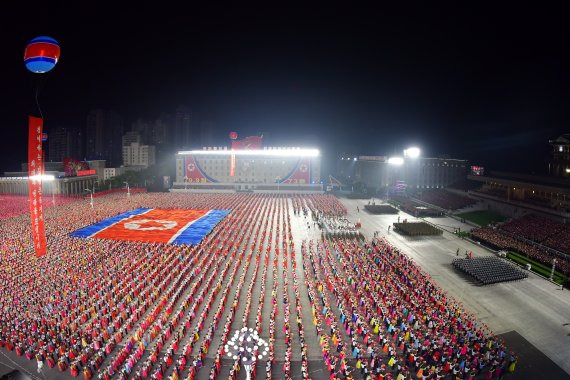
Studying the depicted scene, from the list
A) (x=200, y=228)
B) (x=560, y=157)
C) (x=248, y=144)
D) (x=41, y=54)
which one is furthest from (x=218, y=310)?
(x=248, y=144)

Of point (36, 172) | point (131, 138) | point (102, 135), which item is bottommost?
point (36, 172)

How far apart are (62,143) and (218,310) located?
412 ft

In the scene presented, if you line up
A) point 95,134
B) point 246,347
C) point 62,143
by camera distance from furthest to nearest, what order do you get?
1. point 95,134
2. point 62,143
3. point 246,347

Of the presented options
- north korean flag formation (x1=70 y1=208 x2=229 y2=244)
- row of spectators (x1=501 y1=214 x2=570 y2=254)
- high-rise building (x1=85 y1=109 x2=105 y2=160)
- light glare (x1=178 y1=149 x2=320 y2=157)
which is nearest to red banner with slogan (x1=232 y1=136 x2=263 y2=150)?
light glare (x1=178 y1=149 x2=320 y2=157)

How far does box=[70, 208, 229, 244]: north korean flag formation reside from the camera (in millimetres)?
35094

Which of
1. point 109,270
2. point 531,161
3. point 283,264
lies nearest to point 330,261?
point 283,264

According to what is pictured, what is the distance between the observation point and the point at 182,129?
127500mm

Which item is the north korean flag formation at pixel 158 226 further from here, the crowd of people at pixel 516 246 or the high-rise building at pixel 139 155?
the high-rise building at pixel 139 155

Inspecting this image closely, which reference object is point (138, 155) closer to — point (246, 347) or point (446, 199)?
point (446, 199)

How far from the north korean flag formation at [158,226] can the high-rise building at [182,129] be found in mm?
79480

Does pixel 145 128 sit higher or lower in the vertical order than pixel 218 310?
higher

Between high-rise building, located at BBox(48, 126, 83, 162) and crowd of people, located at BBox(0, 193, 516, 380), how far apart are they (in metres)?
99.5

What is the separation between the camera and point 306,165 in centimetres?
8469

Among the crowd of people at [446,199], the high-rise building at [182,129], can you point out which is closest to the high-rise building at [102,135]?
the high-rise building at [182,129]
